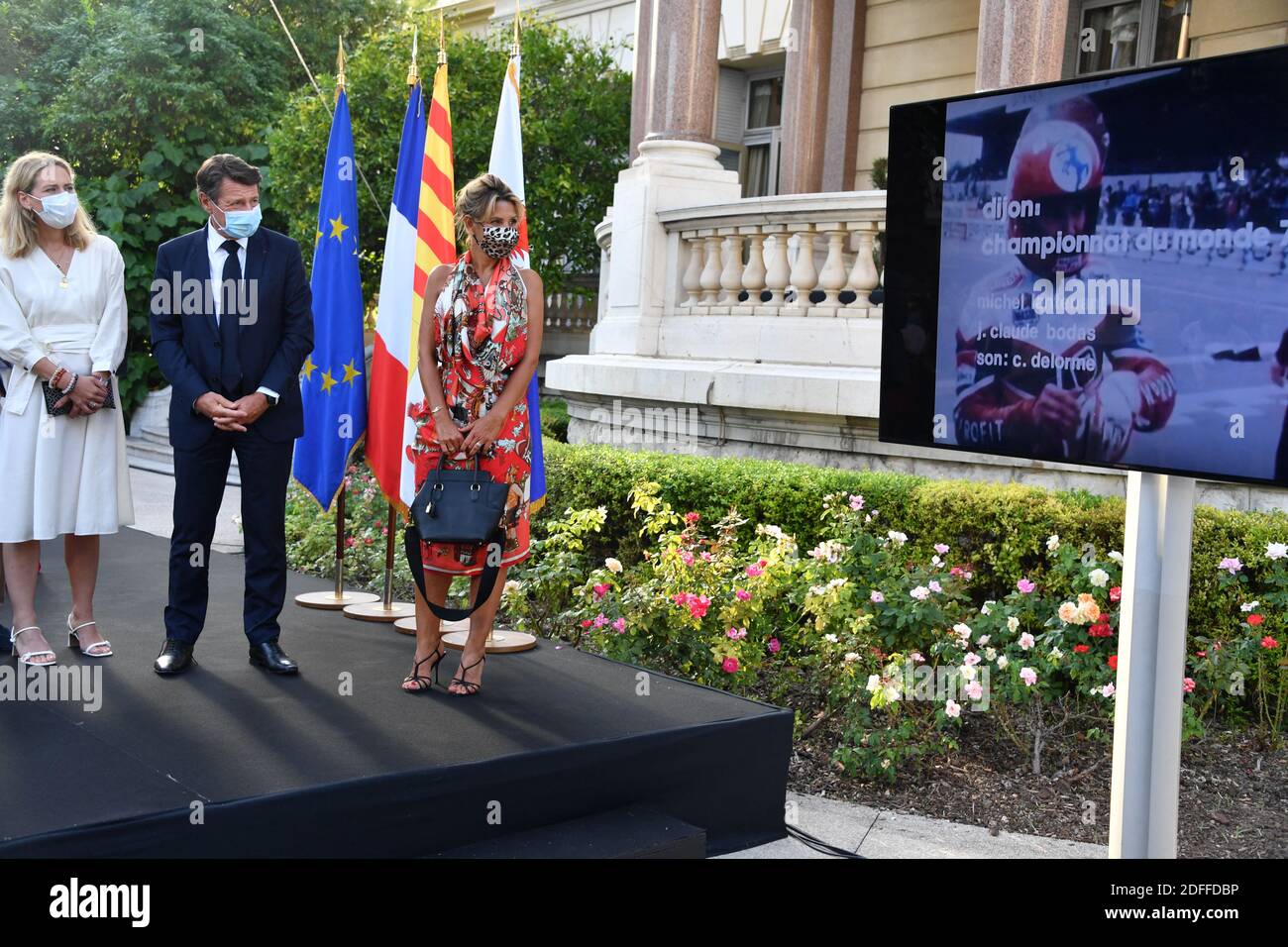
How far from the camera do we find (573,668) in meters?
5.58

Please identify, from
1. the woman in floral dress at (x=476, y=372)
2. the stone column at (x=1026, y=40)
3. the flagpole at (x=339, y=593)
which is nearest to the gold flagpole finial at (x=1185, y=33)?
the stone column at (x=1026, y=40)

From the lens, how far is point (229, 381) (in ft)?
16.5

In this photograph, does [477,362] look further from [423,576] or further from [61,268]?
[61,268]

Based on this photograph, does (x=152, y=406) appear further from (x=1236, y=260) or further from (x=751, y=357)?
(x=1236, y=260)

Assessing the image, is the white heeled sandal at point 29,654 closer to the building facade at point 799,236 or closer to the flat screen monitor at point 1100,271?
the flat screen monitor at point 1100,271

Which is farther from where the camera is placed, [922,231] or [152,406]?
[152,406]

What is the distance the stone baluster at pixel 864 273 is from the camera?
9.08m

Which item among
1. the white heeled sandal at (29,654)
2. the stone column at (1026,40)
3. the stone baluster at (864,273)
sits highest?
the stone column at (1026,40)

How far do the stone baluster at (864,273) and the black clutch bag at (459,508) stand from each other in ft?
16.1

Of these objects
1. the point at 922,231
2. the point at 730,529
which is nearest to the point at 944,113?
the point at 922,231

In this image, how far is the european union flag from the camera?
6.35 metres

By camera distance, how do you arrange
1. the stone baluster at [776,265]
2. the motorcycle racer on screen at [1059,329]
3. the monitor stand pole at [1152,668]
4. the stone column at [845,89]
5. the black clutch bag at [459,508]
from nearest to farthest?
the motorcycle racer on screen at [1059,329], the monitor stand pole at [1152,668], the black clutch bag at [459,508], the stone baluster at [776,265], the stone column at [845,89]

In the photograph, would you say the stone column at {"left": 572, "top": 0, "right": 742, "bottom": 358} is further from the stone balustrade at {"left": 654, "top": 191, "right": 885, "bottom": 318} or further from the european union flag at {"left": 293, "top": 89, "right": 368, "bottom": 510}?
the european union flag at {"left": 293, "top": 89, "right": 368, "bottom": 510}
